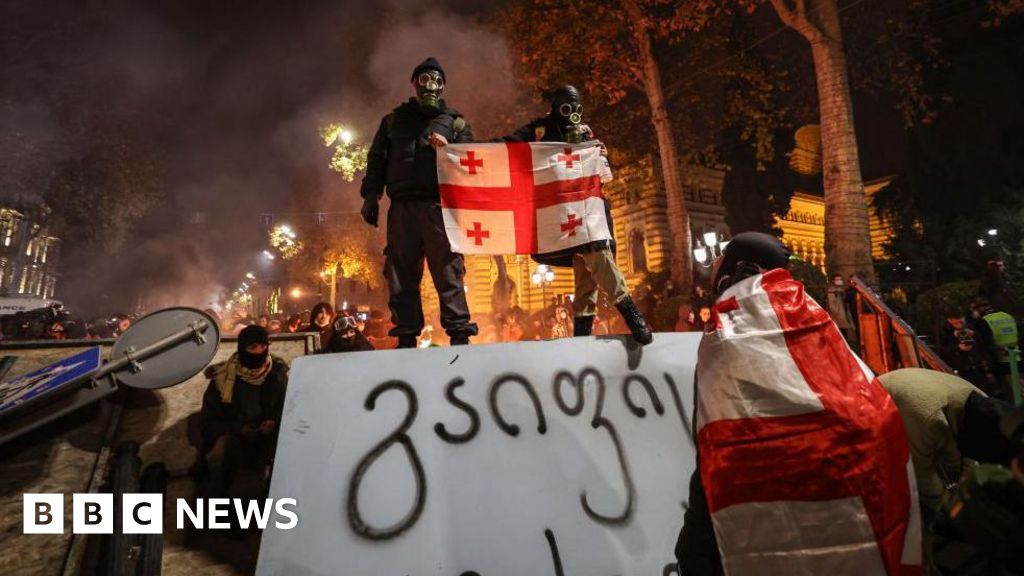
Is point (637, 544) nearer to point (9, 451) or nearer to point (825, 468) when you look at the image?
point (825, 468)

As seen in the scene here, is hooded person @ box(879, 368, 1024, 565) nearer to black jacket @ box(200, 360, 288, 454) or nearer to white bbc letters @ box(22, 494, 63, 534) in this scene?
black jacket @ box(200, 360, 288, 454)

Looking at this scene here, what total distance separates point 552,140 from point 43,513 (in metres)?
3.78

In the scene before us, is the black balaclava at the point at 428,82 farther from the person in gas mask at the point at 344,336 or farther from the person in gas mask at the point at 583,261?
the person in gas mask at the point at 344,336

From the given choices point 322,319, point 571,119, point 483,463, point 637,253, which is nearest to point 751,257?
point 483,463

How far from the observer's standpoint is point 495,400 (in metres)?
2.64

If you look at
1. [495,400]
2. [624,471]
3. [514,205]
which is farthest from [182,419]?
[624,471]

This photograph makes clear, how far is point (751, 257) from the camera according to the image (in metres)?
1.83

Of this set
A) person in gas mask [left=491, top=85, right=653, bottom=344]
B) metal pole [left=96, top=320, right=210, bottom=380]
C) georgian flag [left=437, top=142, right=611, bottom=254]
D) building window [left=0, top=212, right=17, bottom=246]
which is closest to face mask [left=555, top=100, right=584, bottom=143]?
person in gas mask [left=491, top=85, right=653, bottom=344]

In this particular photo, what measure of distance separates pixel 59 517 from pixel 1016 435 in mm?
3932

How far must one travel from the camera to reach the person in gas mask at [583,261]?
3.15 metres

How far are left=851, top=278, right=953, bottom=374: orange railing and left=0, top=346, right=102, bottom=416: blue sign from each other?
6247mm

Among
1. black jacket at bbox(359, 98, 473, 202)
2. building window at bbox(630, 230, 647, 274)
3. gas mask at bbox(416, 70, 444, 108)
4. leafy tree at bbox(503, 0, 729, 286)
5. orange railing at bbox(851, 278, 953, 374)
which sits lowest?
orange railing at bbox(851, 278, 953, 374)

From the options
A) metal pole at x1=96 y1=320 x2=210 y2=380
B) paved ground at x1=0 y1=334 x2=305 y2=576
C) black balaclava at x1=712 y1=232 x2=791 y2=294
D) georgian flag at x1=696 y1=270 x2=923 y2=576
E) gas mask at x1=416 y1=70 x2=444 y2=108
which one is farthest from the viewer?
gas mask at x1=416 y1=70 x2=444 y2=108

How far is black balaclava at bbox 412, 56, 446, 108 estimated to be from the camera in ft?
12.0
